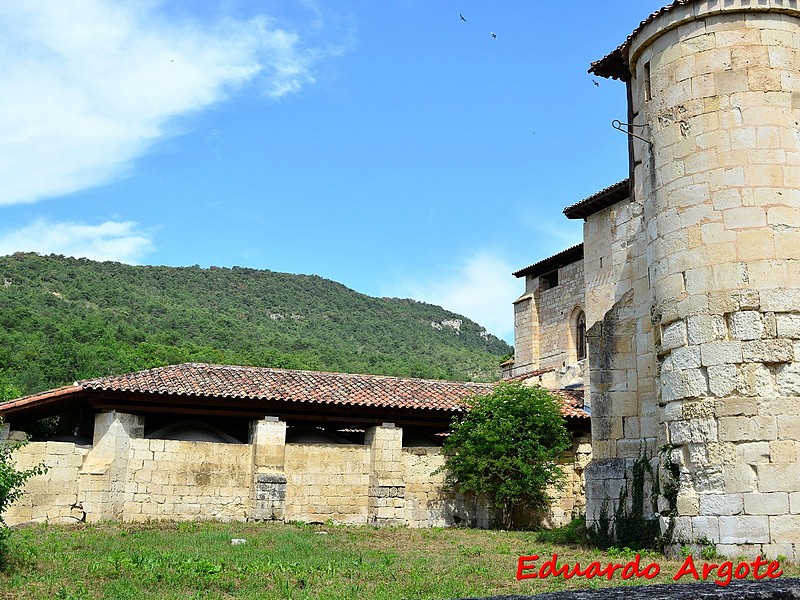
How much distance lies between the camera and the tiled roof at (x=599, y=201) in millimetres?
25925

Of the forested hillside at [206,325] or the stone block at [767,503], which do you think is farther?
the forested hillside at [206,325]

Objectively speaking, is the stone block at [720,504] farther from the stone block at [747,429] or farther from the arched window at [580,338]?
the arched window at [580,338]

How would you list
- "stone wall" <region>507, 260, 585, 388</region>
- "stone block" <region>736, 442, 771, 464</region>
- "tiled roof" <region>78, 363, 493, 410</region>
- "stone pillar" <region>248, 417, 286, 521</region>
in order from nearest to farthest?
"stone block" <region>736, 442, 771, 464</region> < "stone pillar" <region>248, 417, 286, 521</region> < "tiled roof" <region>78, 363, 493, 410</region> < "stone wall" <region>507, 260, 585, 388</region>

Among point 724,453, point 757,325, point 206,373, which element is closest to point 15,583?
point 724,453

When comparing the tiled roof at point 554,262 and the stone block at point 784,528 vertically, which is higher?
the tiled roof at point 554,262

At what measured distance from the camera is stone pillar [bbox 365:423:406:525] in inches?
803

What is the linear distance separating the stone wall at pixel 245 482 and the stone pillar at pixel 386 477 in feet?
0.08

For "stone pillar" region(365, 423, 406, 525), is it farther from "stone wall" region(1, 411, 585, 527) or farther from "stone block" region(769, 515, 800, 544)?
"stone block" region(769, 515, 800, 544)

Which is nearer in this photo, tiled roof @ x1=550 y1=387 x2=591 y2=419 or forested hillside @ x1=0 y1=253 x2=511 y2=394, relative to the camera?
tiled roof @ x1=550 y1=387 x2=591 y2=419

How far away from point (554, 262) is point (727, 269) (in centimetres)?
2051

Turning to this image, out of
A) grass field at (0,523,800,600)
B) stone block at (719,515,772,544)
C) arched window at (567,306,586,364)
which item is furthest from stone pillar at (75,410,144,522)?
arched window at (567,306,586,364)

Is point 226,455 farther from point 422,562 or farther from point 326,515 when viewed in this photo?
point 422,562

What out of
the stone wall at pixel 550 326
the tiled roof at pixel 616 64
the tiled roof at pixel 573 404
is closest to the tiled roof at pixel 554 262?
the stone wall at pixel 550 326

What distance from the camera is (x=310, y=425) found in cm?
2180
